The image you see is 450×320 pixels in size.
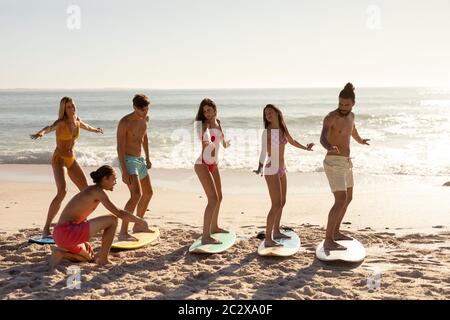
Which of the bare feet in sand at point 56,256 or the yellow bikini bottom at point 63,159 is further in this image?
the yellow bikini bottom at point 63,159

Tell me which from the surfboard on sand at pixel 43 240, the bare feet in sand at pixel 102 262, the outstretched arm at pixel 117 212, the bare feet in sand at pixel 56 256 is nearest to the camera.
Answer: the outstretched arm at pixel 117 212

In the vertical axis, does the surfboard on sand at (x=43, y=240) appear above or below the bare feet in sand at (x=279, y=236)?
below

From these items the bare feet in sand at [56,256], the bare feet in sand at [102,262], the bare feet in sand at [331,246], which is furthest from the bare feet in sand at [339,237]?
the bare feet in sand at [56,256]

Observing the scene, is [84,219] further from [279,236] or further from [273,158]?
[279,236]

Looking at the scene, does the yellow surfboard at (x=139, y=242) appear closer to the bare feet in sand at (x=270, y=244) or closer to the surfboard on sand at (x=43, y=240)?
the surfboard on sand at (x=43, y=240)

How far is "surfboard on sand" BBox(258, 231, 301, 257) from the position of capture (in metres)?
6.70

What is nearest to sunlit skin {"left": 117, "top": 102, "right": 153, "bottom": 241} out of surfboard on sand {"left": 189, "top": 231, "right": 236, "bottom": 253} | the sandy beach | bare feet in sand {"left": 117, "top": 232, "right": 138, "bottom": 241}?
bare feet in sand {"left": 117, "top": 232, "right": 138, "bottom": 241}

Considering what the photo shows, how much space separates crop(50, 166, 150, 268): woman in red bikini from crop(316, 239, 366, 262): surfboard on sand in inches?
87.8

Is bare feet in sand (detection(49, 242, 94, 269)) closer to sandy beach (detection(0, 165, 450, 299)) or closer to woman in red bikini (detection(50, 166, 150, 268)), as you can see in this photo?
woman in red bikini (detection(50, 166, 150, 268))

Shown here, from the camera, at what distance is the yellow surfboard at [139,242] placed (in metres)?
6.98

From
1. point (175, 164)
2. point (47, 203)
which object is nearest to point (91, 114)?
point (175, 164)

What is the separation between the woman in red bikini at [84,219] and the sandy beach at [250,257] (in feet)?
0.96

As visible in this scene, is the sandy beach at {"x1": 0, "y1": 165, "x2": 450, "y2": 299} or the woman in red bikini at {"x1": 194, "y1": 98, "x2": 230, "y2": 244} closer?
the sandy beach at {"x1": 0, "y1": 165, "x2": 450, "y2": 299}

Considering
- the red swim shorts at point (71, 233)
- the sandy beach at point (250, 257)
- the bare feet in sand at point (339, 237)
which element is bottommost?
the sandy beach at point (250, 257)
